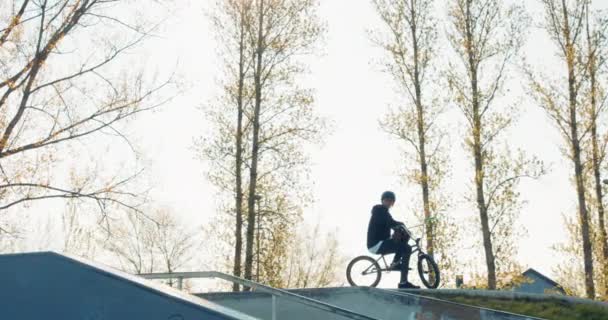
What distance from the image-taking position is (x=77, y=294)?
4496mm

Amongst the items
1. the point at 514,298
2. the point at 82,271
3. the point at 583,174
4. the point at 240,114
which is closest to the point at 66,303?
the point at 82,271

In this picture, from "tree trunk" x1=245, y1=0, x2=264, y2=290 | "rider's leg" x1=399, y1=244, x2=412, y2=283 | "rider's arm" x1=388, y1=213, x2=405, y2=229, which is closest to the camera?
"rider's arm" x1=388, y1=213, x2=405, y2=229

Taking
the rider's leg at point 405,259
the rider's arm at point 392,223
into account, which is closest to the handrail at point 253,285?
the rider's arm at point 392,223

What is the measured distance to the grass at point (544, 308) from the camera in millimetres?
11500

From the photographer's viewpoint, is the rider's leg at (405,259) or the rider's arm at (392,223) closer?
the rider's arm at (392,223)

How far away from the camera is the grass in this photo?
11.5 m

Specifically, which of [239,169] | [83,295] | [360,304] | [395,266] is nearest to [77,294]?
[83,295]

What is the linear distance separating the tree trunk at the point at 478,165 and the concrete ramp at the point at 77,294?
20316 mm

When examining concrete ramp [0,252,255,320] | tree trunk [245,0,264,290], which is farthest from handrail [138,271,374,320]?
tree trunk [245,0,264,290]

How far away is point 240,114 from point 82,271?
66.1 feet

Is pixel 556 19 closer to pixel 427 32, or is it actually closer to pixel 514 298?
pixel 427 32

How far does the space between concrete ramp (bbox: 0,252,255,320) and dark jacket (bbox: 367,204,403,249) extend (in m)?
9.05

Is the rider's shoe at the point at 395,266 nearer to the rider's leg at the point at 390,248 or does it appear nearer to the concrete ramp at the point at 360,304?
the rider's leg at the point at 390,248

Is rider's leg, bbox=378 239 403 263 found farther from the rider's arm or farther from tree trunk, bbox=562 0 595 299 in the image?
tree trunk, bbox=562 0 595 299
